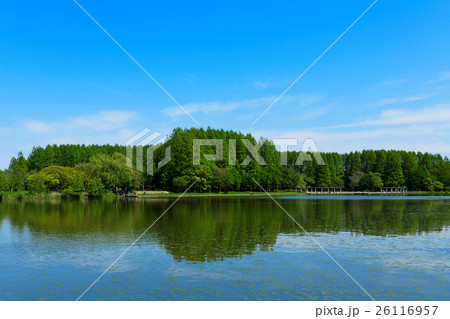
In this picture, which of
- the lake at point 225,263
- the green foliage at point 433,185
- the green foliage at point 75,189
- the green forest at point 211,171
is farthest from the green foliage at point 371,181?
the lake at point 225,263

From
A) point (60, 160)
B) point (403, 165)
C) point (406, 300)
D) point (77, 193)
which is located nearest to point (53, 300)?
point (406, 300)

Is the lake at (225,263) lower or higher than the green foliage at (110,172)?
lower

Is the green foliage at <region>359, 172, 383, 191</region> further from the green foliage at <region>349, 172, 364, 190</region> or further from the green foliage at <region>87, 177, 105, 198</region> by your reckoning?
the green foliage at <region>87, 177, 105, 198</region>

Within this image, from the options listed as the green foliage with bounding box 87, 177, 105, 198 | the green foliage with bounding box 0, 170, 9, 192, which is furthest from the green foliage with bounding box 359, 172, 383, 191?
the green foliage with bounding box 0, 170, 9, 192

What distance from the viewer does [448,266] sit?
13891 mm

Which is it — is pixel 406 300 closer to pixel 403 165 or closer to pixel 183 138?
pixel 183 138

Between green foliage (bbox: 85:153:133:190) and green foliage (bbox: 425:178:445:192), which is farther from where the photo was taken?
green foliage (bbox: 425:178:445:192)

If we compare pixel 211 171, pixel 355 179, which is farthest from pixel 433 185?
pixel 211 171

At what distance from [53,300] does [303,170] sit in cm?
12575

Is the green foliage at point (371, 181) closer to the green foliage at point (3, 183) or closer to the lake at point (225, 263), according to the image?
the green foliage at point (3, 183)

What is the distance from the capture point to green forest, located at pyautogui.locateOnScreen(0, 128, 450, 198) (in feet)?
266

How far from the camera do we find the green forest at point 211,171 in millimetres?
81188

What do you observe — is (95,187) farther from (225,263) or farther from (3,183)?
(225,263)
